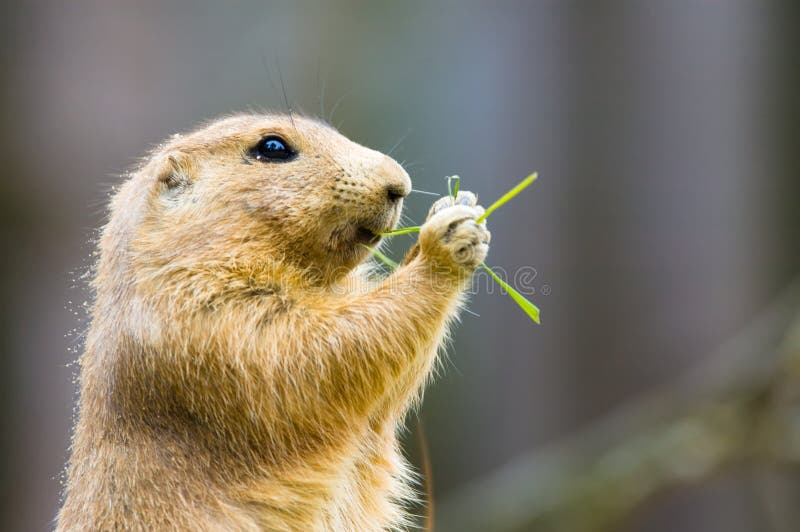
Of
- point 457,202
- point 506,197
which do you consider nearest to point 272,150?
point 457,202

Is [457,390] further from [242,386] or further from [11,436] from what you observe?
[242,386]

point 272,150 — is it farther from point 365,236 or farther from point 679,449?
point 679,449

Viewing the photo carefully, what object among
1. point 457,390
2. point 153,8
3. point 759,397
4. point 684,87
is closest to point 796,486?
point 759,397

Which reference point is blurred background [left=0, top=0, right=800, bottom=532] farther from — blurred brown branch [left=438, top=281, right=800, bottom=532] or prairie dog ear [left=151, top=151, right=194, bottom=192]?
prairie dog ear [left=151, top=151, right=194, bottom=192]

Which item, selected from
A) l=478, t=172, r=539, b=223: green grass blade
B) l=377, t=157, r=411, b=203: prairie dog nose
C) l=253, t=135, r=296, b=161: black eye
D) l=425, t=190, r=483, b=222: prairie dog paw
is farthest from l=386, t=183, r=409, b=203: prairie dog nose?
l=253, t=135, r=296, b=161: black eye

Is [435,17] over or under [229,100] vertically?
over

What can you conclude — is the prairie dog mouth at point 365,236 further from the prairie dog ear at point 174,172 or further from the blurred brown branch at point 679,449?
the blurred brown branch at point 679,449
